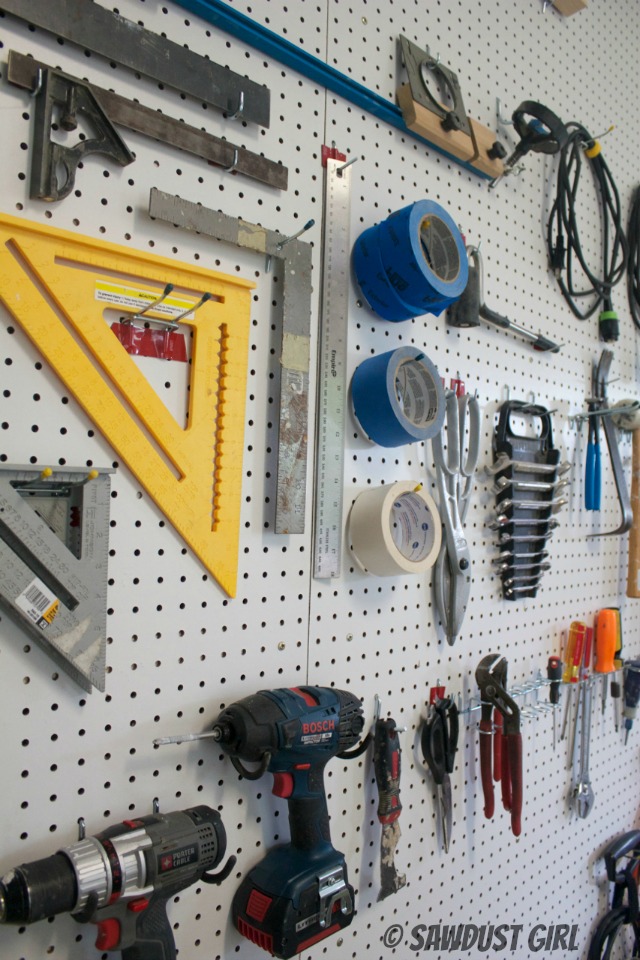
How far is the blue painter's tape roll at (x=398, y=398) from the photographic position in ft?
3.02

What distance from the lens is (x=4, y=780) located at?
0.63 meters

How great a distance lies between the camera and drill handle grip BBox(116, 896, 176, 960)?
0.65 meters

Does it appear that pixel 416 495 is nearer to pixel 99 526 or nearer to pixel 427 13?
pixel 99 526

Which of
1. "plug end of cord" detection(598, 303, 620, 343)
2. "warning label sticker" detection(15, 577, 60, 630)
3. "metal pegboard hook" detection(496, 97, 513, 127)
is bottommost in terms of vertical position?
"warning label sticker" detection(15, 577, 60, 630)

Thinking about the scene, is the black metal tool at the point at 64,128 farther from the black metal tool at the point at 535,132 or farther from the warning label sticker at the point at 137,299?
the black metal tool at the point at 535,132

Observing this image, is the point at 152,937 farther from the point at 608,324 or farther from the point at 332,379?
the point at 608,324

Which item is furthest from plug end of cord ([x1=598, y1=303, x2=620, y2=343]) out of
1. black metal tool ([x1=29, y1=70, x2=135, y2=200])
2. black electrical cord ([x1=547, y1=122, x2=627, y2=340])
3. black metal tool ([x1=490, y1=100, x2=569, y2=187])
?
black metal tool ([x1=29, y1=70, x2=135, y2=200])

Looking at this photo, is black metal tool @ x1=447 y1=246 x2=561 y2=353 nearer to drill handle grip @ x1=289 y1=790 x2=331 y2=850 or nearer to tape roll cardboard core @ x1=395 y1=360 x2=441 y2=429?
tape roll cardboard core @ x1=395 y1=360 x2=441 y2=429

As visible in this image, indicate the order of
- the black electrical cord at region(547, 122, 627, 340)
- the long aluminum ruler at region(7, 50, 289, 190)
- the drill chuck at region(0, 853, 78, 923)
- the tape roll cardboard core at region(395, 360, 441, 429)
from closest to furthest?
the drill chuck at region(0, 853, 78, 923) < the long aluminum ruler at region(7, 50, 289, 190) < the tape roll cardboard core at region(395, 360, 441, 429) < the black electrical cord at region(547, 122, 627, 340)

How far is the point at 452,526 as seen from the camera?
1.12m

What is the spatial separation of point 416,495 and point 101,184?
0.61 meters

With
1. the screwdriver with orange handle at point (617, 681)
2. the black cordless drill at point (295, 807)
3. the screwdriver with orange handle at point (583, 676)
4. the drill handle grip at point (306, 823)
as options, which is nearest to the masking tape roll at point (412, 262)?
the black cordless drill at point (295, 807)

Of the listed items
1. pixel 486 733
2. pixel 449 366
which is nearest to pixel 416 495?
pixel 449 366

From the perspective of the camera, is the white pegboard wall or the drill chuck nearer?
the drill chuck
